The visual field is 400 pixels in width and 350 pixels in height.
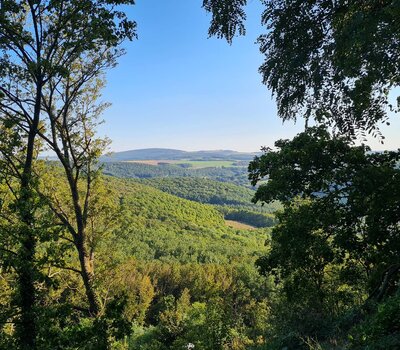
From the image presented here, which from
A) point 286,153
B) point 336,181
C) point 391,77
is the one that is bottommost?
point 336,181

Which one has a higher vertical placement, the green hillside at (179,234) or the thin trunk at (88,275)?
the thin trunk at (88,275)

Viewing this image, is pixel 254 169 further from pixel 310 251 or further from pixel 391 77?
pixel 391 77

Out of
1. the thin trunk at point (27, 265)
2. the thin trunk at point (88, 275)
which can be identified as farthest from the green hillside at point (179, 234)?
A: the thin trunk at point (27, 265)

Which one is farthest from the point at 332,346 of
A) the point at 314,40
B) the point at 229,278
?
the point at 229,278

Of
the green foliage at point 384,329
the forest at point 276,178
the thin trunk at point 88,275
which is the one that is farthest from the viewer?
the thin trunk at point 88,275

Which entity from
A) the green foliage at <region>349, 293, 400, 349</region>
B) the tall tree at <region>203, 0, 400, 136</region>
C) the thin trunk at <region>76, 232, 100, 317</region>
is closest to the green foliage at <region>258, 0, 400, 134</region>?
the tall tree at <region>203, 0, 400, 136</region>

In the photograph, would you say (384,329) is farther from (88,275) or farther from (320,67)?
(88,275)

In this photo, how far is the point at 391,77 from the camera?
6.07m

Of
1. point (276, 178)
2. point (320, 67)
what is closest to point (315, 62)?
point (320, 67)

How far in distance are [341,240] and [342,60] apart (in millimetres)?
4978

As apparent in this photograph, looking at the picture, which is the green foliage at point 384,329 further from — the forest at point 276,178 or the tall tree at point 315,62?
the tall tree at point 315,62

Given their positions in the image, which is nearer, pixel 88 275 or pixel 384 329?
pixel 384 329

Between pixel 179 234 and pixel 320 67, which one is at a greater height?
pixel 320 67

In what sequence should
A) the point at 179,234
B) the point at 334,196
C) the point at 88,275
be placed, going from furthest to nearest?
the point at 179,234
the point at 88,275
the point at 334,196
